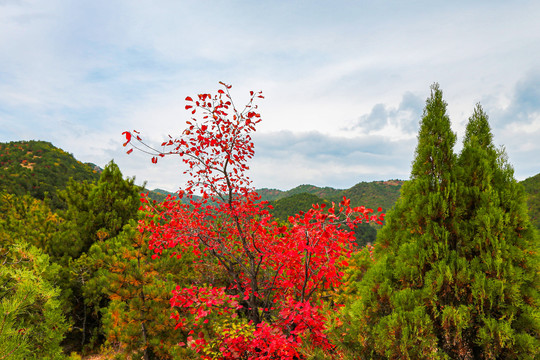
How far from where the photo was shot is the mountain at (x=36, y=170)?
32.1 m

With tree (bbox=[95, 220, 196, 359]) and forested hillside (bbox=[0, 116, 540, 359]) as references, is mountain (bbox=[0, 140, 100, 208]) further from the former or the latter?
tree (bbox=[95, 220, 196, 359])

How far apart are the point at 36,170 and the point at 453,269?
4989cm

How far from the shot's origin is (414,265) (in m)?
3.57

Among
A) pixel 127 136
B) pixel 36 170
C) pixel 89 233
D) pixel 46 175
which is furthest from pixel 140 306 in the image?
pixel 36 170

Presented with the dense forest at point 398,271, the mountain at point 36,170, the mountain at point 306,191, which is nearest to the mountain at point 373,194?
the mountain at point 306,191

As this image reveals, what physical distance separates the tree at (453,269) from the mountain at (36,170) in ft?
108

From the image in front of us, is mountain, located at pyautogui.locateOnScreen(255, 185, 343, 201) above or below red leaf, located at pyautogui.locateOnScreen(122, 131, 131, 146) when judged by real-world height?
above

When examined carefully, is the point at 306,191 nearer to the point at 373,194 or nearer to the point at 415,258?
the point at 373,194

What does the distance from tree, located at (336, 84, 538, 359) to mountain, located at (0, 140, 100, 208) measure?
32989 millimetres

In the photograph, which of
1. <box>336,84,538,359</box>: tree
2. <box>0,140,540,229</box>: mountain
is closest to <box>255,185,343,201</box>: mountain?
<box>0,140,540,229</box>: mountain

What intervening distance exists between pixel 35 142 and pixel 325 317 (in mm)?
67366

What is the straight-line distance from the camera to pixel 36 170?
37.8 m

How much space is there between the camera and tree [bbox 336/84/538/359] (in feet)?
10.4

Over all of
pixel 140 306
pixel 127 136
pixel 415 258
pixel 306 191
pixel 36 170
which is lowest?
pixel 140 306
